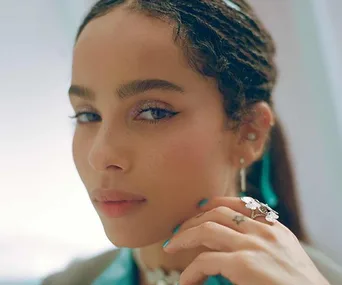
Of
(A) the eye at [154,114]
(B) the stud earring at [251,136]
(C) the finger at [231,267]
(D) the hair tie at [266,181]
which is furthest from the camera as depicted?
(D) the hair tie at [266,181]

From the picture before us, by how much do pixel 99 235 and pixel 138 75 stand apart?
1.88 feet

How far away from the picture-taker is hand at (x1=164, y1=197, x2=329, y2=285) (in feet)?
Answer: 1.90

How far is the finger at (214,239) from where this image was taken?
0.61 m

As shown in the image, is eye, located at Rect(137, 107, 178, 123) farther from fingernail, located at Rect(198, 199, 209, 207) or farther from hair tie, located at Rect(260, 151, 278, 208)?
hair tie, located at Rect(260, 151, 278, 208)

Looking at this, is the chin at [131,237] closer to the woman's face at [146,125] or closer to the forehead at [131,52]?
the woman's face at [146,125]

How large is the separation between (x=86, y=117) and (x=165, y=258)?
26cm

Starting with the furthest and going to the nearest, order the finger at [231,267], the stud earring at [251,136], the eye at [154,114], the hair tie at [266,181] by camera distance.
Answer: the hair tie at [266,181] < the stud earring at [251,136] < the eye at [154,114] < the finger at [231,267]

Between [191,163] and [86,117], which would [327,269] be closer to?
[191,163]

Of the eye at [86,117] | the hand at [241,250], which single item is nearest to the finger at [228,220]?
the hand at [241,250]

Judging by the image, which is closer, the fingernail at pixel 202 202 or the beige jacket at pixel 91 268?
the fingernail at pixel 202 202

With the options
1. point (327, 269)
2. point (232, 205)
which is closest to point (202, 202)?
point (232, 205)

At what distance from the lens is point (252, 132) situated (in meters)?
0.78

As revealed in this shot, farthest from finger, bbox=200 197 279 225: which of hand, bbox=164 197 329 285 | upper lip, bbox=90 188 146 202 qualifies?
upper lip, bbox=90 188 146 202

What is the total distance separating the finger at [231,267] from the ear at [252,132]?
0.20 meters
